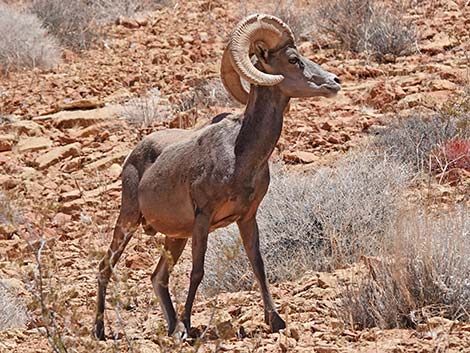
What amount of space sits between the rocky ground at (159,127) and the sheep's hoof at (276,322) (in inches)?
4.2

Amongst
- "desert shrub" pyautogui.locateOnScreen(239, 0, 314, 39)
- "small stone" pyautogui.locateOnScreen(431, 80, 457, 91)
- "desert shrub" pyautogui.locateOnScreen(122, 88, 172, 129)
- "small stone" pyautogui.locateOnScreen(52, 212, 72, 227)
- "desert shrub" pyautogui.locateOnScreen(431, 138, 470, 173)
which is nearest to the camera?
"desert shrub" pyautogui.locateOnScreen(431, 138, 470, 173)

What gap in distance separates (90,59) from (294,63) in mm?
11296

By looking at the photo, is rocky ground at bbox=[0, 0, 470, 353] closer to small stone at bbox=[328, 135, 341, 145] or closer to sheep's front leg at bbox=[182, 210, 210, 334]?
small stone at bbox=[328, 135, 341, 145]

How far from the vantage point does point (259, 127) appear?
8.41m

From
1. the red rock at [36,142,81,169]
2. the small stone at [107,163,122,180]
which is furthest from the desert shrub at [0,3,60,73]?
the small stone at [107,163,122,180]

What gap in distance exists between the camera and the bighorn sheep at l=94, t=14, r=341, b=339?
8.20m

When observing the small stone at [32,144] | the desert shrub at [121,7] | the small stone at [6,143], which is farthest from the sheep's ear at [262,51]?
the desert shrub at [121,7]

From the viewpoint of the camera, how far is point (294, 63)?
27.9ft

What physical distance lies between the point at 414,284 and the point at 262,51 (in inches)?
79.9

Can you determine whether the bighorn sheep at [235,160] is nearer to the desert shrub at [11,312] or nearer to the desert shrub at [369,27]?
the desert shrub at [11,312]

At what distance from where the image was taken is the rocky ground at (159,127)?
812 centimetres

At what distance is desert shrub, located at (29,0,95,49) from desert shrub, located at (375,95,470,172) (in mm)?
7985

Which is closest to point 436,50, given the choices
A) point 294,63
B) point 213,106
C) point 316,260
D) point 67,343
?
point 213,106

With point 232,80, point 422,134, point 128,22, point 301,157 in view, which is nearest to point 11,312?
point 232,80
